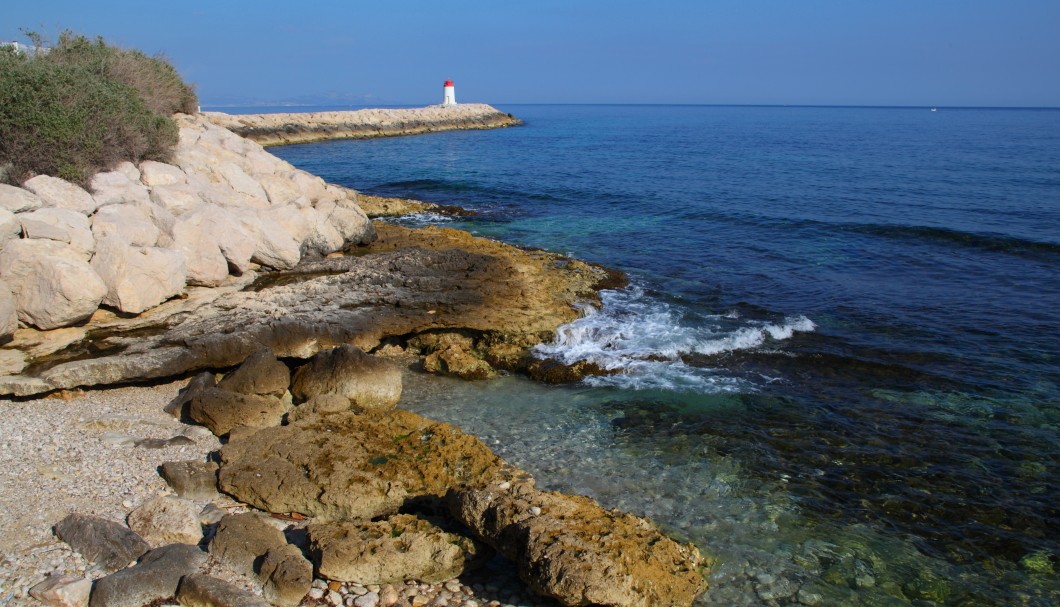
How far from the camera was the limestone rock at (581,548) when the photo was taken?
20.1ft

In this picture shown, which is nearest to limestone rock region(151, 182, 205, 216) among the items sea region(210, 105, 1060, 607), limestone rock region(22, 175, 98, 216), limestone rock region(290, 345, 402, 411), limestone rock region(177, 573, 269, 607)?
limestone rock region(22, 175, 98, 216)

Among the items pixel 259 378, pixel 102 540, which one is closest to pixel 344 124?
pixel 259 378

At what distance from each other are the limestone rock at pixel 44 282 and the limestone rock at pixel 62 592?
630cm

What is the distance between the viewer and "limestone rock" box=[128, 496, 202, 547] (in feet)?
22.9

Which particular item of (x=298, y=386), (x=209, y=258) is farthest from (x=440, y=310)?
(x=209, y=258)

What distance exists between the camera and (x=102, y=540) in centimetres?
657

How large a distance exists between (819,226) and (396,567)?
22.3 m

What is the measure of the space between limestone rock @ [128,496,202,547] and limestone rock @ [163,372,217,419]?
2.75 meters

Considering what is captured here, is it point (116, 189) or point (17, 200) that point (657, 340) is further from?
point (17, 200)

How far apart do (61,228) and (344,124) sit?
202 ft

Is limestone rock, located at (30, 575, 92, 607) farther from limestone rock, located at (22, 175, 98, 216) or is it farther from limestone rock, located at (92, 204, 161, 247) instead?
limestone rock, located at (22, 175, 98, 216)

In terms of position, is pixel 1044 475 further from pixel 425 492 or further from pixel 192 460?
pixel 192 460

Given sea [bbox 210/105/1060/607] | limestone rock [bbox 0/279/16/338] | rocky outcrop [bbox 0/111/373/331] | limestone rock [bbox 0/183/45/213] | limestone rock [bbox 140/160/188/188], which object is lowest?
sea [bbox 210/105/1060/607]

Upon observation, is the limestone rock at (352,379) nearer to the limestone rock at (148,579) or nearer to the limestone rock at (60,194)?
the limestone rock at (148,579)
